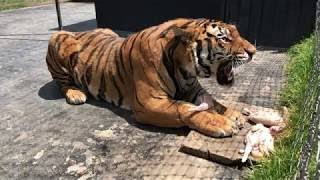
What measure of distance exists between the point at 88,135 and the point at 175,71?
0.84 metres

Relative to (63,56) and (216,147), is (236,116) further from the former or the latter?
(63,56)

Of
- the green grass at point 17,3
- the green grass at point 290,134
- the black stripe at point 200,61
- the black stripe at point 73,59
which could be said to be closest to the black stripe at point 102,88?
the black stripe at point 73,59

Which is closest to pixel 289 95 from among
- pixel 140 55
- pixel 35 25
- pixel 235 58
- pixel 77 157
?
pixel 235 58

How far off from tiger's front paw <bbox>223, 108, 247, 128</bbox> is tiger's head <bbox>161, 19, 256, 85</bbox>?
32 centimetres

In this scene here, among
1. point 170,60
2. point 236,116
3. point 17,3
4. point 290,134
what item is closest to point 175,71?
point 170,60

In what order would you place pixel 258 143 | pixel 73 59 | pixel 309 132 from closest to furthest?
pixel 309 132 → pixel 258 143 → pixel 73 59

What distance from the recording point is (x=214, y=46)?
292 centimetres

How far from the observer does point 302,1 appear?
600cm

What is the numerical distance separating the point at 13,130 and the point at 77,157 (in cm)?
82

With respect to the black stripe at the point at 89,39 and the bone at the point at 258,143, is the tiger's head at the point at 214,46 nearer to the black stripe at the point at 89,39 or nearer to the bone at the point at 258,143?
the bone at the point at 258,143

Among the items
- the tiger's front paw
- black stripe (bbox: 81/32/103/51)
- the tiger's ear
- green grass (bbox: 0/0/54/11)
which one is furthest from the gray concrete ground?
green grass (bbox: 0/0/54/11)

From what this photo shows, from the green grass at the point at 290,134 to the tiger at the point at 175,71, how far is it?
375 millimetres

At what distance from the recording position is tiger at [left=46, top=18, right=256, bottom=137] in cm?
293

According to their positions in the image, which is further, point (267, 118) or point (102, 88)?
point (102, 88)
